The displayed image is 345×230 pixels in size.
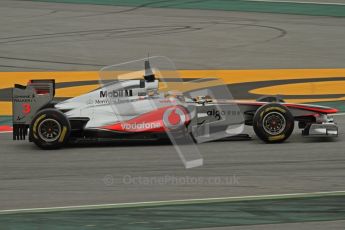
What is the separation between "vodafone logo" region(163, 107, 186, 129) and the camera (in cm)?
1227

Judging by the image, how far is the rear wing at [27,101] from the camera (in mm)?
12383

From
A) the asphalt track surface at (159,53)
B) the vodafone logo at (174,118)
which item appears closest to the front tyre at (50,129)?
the asphalt track surface at (159,53)

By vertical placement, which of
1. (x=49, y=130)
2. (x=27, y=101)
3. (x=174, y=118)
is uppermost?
(x=27, y=101)

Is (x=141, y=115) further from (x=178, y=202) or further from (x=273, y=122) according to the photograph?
(x=178, y=202)

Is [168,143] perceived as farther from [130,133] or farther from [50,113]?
[50,113]

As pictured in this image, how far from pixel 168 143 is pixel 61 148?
1.52 m

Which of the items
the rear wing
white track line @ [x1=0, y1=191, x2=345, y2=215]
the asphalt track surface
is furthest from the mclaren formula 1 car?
white track line @ [x1=0, y1=191, x2=345, y2=215]

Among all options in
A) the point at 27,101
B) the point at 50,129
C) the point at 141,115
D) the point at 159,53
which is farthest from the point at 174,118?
the point at 159,53

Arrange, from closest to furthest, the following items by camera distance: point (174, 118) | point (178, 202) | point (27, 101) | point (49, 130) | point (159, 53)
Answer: point (178, 202), point (49, 130), point (174, 118), point (27, 101), point (159, 53)

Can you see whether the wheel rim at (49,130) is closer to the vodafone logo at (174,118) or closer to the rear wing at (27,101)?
the rear wing at (27,101)

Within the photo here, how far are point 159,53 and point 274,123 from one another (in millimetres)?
9864

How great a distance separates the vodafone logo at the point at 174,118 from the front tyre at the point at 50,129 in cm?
137

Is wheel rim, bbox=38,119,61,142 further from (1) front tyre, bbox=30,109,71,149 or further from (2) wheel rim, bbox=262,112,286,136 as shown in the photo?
(2) wheel rim, bbox=262,112,286,136

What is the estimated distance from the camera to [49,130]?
12055 millimetres
